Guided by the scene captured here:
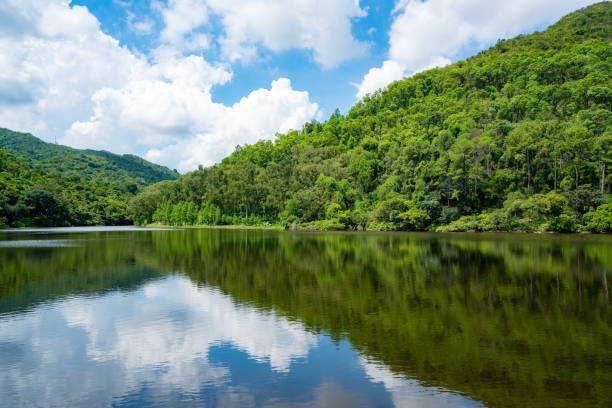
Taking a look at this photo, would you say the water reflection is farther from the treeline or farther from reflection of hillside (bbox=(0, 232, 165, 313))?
the treeline

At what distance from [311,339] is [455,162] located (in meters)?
68.0

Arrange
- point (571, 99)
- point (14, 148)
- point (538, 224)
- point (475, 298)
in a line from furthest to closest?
point (14, 148) < point (571, 99) < point (538, 224) < point (475, 298)

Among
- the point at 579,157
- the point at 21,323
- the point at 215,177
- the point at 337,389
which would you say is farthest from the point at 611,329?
the point at 215,177

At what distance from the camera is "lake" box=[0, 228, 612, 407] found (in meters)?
6.51

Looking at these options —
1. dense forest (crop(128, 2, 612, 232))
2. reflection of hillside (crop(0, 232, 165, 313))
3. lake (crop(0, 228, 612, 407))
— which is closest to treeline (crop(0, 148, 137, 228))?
dense forest (crop(128, 2, 612, 232))

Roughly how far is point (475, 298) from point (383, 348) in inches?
252

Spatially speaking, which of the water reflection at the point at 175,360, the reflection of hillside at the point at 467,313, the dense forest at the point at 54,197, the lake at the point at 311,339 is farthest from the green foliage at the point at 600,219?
the dense forest at the point at 54,197

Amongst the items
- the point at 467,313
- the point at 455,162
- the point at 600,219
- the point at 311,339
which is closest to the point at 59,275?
the point at 311,339

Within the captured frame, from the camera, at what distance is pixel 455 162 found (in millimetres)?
70062

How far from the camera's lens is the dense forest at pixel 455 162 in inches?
2327

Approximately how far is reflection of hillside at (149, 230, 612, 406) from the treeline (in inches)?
3560

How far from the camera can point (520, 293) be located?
13.9 metres

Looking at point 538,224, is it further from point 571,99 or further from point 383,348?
point 383,348

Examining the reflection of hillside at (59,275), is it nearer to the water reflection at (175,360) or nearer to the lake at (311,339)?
the lake at (311,339)
